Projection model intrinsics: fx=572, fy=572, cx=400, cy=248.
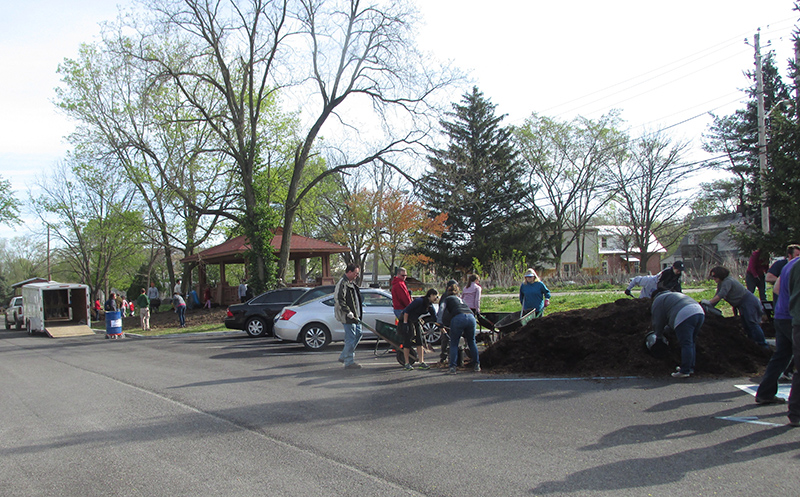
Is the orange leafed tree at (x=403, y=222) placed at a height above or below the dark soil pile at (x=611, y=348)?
above

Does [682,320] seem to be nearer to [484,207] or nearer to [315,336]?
[315,336]

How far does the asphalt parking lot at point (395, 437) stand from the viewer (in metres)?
4.36

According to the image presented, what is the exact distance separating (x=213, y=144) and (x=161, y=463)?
35.2 meters

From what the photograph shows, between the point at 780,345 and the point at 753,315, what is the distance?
10.2 feet

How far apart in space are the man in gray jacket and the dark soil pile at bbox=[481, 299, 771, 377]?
233 centimetres

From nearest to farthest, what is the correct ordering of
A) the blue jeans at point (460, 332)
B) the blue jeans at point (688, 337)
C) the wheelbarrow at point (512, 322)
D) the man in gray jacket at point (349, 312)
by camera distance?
the blue jeans at point (688, 337), the blue jeans at point (460, 332), the man in gray jacket at point (349, 312), the wheelbarrow at point (512, 322)

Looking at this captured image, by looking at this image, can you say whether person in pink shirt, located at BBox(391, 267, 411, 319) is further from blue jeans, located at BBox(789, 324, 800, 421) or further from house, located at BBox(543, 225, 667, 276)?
house, located at BBox(543, 225, 667, 276)

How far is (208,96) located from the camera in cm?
3578

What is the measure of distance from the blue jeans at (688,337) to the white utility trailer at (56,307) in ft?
78.9

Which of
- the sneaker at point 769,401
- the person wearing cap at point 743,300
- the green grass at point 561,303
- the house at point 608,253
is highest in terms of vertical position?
the house at point 608,253

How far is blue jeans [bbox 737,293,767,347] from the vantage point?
9047 millimetres

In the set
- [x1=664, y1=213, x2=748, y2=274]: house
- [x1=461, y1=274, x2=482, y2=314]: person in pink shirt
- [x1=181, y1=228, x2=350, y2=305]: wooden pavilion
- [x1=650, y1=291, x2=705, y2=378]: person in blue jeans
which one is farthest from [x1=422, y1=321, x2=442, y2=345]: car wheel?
[x1=664, y1=213, x2=748, y2=274]: house

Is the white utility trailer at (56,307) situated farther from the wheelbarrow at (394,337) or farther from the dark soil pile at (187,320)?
the wheelbarrow at (394,337)

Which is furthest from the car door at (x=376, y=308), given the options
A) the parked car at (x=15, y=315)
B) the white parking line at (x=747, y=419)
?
the parked car at (x=15, y=315)
